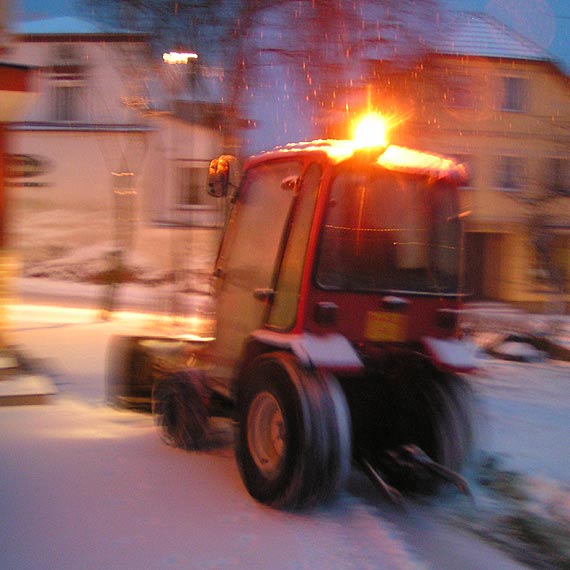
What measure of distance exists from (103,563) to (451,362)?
8.31ft

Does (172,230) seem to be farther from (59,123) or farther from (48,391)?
(48,391)

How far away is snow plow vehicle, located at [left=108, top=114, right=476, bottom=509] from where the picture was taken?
4.85 metres

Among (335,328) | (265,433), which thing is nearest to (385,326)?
(335,328)

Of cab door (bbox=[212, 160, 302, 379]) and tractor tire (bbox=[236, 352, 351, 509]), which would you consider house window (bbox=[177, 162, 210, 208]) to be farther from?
tractor tire (bbox=[236, 352, 351, 509])

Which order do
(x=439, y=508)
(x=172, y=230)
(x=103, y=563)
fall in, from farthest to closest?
(x=172, y=230) → (x=439, y=508) → (x=103, y=563)

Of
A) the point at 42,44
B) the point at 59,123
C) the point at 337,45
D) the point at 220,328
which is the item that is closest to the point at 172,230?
the point at 59,123

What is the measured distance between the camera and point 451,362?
529 centimetres

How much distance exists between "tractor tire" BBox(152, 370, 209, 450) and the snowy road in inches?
4.8

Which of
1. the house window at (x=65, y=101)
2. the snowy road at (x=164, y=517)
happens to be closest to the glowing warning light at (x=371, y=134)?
the snowy road at (x=164, y=517)

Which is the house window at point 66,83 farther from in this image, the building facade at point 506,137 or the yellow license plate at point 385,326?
the yellow license plate at point 385,326

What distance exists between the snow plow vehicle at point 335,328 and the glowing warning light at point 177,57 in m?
7.28

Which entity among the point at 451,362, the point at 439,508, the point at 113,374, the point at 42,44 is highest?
the point at 42,44

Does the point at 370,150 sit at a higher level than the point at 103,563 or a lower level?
higher

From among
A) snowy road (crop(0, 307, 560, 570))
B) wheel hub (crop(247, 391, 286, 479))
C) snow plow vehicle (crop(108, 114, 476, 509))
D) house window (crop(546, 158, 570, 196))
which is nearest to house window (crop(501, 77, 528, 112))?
house window (crop(546, 158, 570, 196))
